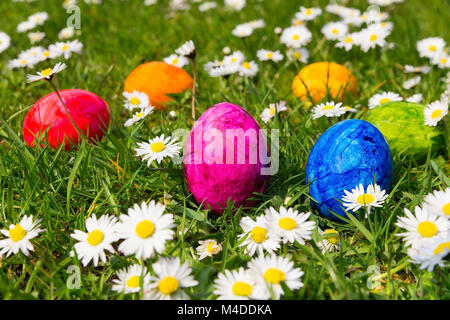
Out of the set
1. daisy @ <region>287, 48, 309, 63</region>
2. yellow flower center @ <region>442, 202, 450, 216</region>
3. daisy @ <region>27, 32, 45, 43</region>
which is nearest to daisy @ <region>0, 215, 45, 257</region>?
yellow flower center @ <region>442, 202, 450, 216</region>

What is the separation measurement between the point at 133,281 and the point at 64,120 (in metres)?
1.05

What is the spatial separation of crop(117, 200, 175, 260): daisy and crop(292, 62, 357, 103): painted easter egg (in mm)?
1338

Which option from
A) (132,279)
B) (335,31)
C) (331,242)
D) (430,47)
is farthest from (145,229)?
(430,47)

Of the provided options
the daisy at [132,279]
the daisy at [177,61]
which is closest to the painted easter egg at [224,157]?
the daisy at [132,279]

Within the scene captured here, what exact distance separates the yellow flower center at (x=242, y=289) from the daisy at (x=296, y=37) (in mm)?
2139

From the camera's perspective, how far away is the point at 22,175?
2.03 metres

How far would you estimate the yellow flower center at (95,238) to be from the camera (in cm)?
153

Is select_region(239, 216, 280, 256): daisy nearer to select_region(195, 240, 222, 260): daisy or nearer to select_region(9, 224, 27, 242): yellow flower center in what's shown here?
select_region(195, 240, 222, 260): daisy

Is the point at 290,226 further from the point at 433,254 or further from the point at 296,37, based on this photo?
the point at 296,37

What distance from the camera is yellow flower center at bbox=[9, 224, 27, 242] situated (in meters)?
1.56

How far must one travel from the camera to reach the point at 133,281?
144 centimetres

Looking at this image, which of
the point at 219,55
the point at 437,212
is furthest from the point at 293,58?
the point at 437,212

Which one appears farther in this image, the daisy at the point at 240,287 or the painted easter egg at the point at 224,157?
the painted easter egg at the point at 224,157

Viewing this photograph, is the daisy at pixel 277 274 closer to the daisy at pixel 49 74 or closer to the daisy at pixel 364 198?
the daisy at pixel 364 198
